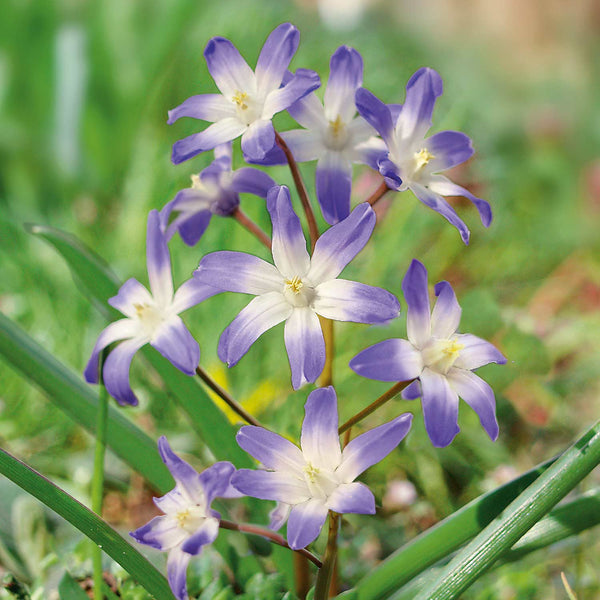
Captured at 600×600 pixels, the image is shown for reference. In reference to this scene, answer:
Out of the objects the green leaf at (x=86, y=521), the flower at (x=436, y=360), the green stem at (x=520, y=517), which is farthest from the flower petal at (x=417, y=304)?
the green leaf at (x=86, y=521)

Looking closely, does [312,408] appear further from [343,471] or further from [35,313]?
[35,313]

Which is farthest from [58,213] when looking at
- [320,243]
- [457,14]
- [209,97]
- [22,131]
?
[457,14]

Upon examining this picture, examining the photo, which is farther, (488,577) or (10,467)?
(488,577)

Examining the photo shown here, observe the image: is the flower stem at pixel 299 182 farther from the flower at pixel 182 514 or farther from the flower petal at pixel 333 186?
the flower at pixel 182 514

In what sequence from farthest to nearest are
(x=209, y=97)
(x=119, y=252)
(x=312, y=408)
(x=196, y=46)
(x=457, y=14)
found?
(x=457, y=14)
(x=196, y=46)
(x=119, y=252)
(x=209, y=97)
(x=312, y=408)

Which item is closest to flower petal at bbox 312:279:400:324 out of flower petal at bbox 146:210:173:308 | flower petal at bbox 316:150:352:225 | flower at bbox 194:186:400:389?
flower at bbox 194:186:400:389
